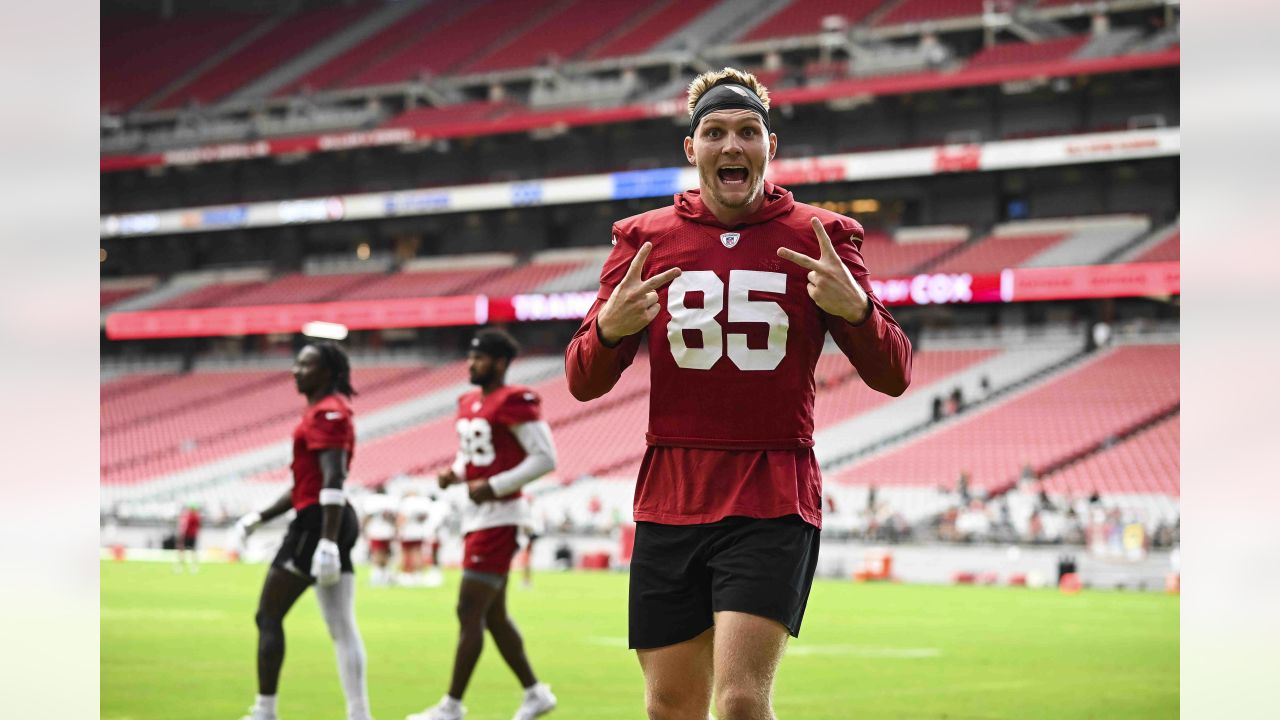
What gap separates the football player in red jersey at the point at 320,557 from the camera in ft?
27.3

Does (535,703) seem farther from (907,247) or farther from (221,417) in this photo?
(221,417)

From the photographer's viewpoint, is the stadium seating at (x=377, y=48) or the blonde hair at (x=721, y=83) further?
the stadium seating at (x=377, y=48)

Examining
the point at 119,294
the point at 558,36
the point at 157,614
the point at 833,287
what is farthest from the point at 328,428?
the point at 119,294

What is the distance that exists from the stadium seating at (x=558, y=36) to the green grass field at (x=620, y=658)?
1237 inches

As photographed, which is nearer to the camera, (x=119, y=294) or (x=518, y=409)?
(x=518, y=409)

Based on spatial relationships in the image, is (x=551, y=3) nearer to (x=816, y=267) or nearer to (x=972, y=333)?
(x=972, y=333)

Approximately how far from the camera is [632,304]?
462cm

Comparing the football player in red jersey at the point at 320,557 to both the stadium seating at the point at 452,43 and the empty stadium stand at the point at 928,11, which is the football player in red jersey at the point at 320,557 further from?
the stadium seating at the point at 452,43

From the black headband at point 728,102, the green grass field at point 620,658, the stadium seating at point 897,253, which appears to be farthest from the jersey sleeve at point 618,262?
the stadium seating at point 897,253

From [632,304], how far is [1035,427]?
32635 millimetres

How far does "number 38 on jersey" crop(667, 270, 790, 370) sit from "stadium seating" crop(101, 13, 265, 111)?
56681mm

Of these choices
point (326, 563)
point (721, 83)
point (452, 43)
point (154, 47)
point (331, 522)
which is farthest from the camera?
point (154, 47)

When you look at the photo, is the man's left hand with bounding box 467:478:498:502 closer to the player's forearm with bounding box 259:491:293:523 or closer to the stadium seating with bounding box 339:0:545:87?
the player's forearm with bounding box 259:491:293:523

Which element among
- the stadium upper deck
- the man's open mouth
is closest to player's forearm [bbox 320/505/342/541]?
the man's open mouth
